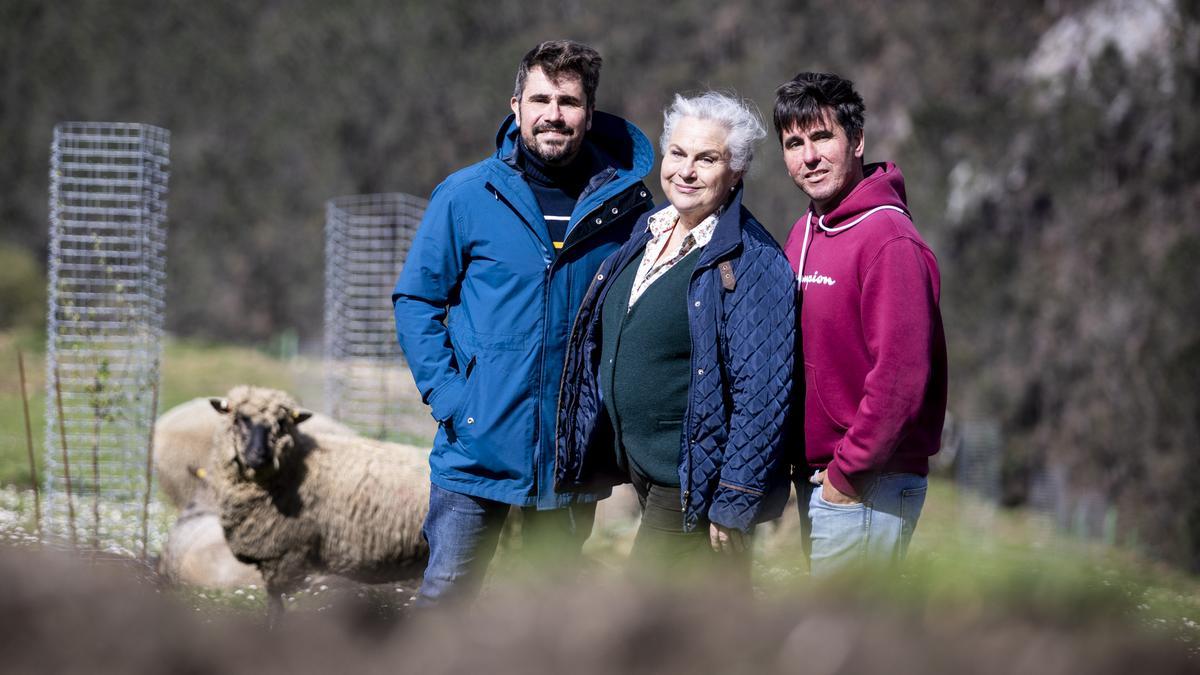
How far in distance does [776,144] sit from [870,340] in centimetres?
2939

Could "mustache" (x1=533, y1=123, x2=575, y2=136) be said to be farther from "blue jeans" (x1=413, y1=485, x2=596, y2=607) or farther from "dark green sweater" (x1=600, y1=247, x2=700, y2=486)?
"blue jeans" (x1=413, y1=485, x2=596, y2=607)

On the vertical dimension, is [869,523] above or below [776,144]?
below

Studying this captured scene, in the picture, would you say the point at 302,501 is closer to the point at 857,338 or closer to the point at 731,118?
the point at 731,118

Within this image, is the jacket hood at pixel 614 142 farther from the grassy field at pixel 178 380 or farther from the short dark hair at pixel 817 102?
the grassy field at pixel 178 380

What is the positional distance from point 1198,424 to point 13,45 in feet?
133

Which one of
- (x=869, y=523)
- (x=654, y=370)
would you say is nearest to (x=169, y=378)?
(x=654, y=370)

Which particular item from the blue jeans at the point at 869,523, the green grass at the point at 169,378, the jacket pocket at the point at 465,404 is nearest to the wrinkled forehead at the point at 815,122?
the blue jeans at the point at 869,523

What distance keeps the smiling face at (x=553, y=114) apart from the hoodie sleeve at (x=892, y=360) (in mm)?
1180

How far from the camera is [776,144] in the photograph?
32.1 m

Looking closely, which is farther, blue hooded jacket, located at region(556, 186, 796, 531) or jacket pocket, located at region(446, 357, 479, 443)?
jacket pocket, located at region(446, 357, 479, 443)

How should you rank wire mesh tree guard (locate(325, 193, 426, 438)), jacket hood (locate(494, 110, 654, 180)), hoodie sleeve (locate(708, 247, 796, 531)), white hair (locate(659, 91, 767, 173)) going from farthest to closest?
wire mesh tree guard (locate(325, 193, 426, 438)) → jacket hood (locate(494, 110, 654, 180)) → white hair (locate(659, 91, 767, 173)) → hoodie sleeve (locate(708, 247, 796, 531))


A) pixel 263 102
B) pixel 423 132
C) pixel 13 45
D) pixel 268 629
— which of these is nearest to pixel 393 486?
pixel 268 629

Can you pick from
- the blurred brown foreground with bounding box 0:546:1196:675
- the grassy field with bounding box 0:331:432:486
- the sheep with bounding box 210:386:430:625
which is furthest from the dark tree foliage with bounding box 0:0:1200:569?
the blurred brown foreground with bounding box 0:546:1196:675

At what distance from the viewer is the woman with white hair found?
353 centimetres
